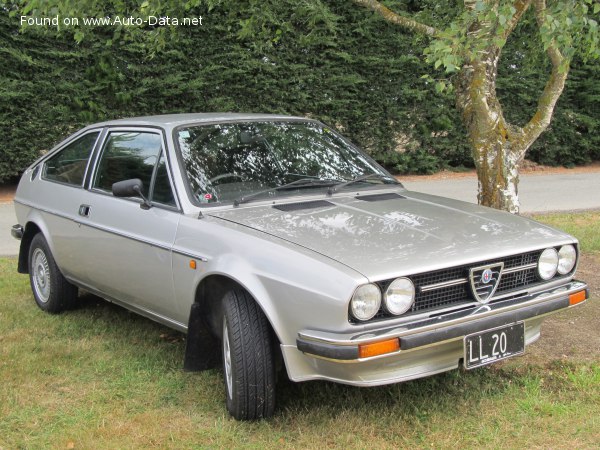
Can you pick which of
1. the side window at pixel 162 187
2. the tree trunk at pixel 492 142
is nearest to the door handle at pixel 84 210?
the side window at pixel 162 187

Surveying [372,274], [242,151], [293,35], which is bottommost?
[372,274]

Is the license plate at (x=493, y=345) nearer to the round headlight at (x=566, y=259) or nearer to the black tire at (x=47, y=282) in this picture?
the round headlight at (x=566, y=259)

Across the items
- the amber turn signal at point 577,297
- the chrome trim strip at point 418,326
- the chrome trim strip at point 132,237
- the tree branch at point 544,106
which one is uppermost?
the tree branch at point 544,106

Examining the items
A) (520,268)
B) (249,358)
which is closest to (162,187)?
(249,358)

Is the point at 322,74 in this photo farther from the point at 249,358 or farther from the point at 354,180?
the point at 249,358

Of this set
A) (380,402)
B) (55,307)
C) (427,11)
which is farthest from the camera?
(427,11)

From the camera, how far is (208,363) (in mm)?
3719

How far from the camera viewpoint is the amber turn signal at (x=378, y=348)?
2.84 meters

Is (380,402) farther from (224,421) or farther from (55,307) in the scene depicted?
(55,307)

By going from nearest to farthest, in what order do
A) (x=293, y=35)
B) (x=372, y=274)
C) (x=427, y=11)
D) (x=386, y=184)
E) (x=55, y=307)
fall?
(x=372, y=274), (x=386, y=184), (x=55, y=307), (x=427, y=11), (x=293, y=35)

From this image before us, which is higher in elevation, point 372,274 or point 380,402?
point 372,274

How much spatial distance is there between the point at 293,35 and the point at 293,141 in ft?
24.7

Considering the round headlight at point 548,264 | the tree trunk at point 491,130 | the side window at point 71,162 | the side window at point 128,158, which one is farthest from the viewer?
the tree trunk at point 491,130

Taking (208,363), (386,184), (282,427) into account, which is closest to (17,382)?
(208,363)
